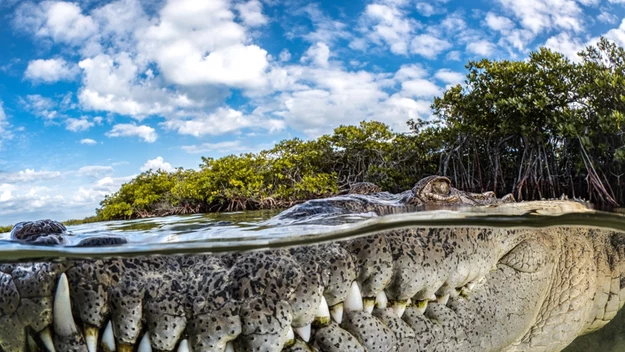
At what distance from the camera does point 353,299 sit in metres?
2.21

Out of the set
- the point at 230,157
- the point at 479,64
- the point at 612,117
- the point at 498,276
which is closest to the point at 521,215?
the point at 498,276

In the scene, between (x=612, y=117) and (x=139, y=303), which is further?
(x=612, y=117)

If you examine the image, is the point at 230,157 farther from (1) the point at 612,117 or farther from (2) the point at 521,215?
(2) the point at 521,215

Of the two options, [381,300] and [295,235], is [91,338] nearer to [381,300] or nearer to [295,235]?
[381,300]

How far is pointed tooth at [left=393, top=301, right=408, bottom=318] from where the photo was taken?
2.35 m

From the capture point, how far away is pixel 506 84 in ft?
37.4

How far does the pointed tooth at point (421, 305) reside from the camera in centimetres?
244

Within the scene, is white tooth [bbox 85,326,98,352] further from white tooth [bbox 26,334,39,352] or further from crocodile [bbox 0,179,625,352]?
white tooth [bbox 26,334,39,352]

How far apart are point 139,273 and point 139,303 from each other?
16 cm

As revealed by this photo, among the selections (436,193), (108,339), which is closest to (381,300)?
(108,339)

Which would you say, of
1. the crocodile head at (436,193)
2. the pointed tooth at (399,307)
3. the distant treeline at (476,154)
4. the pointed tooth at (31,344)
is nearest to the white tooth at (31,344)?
the pointed tooth at (31,344)

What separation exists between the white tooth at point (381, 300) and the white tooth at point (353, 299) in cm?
11

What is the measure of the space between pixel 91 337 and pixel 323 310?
3.15ft

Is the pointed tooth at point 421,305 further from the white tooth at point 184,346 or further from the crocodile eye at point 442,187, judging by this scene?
the crocodile eye at point 442,187
